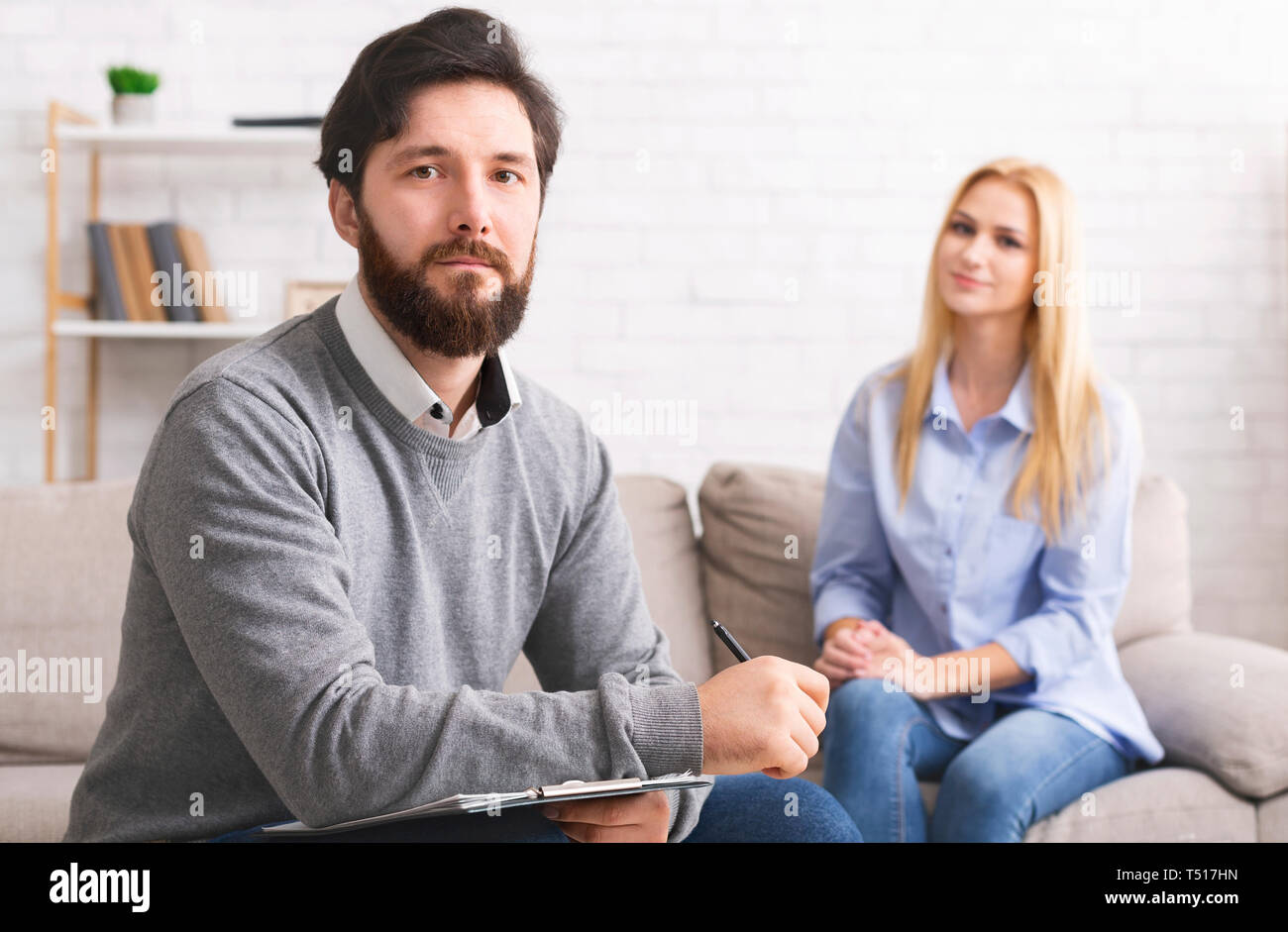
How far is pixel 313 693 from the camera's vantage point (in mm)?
851

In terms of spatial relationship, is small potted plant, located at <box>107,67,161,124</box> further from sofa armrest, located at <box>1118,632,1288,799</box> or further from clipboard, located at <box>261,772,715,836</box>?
sofa armrest, located at <box>1118,632,1288,799</box>

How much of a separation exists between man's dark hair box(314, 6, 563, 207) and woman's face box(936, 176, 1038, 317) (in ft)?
3.01

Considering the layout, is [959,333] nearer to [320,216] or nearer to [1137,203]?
[1137,203]

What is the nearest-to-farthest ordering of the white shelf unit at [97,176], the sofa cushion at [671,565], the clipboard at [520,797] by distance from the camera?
the clipboard at [520,797]
the sofa cushion at [671,565]
the white shelf unit at [97,176]

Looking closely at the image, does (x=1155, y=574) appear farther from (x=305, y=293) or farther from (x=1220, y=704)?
(x=305, y=293)

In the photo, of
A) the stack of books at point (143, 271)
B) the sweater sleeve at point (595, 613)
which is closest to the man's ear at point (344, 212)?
the sweater sleeve at point (595, 613)

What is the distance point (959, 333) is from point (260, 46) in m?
1.70

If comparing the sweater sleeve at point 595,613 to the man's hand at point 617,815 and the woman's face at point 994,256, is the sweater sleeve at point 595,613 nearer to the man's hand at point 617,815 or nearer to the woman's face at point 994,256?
the man's hand at point 617,815

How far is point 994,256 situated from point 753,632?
760 millimetres

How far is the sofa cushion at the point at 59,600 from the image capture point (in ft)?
5.53

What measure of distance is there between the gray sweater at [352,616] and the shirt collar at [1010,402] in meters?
0.77

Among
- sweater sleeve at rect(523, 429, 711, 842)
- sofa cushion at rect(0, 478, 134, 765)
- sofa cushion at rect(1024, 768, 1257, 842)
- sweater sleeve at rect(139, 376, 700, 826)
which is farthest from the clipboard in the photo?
sofa cushion at rect(0, 478, 134, 765)

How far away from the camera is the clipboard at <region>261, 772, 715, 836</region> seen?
0.79 m

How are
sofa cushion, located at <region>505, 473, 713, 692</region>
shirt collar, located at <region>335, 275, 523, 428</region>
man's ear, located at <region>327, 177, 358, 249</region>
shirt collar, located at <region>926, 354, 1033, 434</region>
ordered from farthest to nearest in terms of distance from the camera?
1. sofa cushion, located at <region>505, 473, 713, 692</region>
2. shirt collar, located at <region>926, 354, 1033, 434</region>
3. man's ear, located at <region>327, 177, 358, 249</region>
4. shirt collar, located at <region>335, 275, 523, 428</region>
